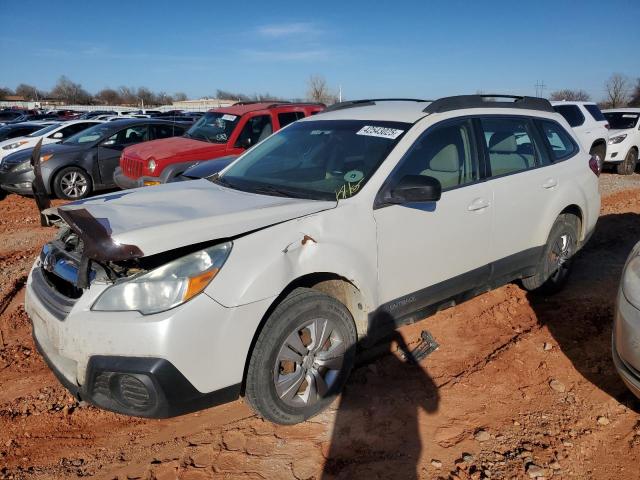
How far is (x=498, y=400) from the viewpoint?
333 centimetres

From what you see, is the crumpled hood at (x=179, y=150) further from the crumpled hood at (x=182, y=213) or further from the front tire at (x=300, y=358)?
the front tire at (x=300, y=358)

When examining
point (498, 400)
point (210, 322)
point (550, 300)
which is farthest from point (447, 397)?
point (550, 300)

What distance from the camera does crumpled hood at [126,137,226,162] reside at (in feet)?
27.2

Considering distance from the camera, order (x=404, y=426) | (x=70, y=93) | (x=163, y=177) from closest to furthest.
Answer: (x=404, y=426) → (x=163, y=177) → (x=70, y=93)

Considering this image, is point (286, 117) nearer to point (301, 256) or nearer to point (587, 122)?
point (301, 256)

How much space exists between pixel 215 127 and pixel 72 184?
303 centimetres

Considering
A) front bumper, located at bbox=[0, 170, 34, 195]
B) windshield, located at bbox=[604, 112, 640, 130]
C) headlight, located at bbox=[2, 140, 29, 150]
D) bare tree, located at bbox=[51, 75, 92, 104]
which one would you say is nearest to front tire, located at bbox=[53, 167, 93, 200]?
front bumper, located at bbox=[0, 170, 34, 195]

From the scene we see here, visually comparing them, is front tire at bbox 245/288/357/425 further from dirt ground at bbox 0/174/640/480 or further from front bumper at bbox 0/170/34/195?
front bumper at bbox 0/170/34/195

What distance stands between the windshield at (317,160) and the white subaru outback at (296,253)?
15mm

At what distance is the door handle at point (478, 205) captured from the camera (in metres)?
3.76

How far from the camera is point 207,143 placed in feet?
28.6

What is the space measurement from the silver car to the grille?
279 inches

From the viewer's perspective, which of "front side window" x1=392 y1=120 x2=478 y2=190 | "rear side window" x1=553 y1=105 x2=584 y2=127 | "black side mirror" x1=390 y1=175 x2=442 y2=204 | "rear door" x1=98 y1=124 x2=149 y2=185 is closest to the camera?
"black side mirror" x1=390 y1=175 x2=442 y2=204

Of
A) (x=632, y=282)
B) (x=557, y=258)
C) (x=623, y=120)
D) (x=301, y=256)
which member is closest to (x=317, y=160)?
(x=301, y=256)
